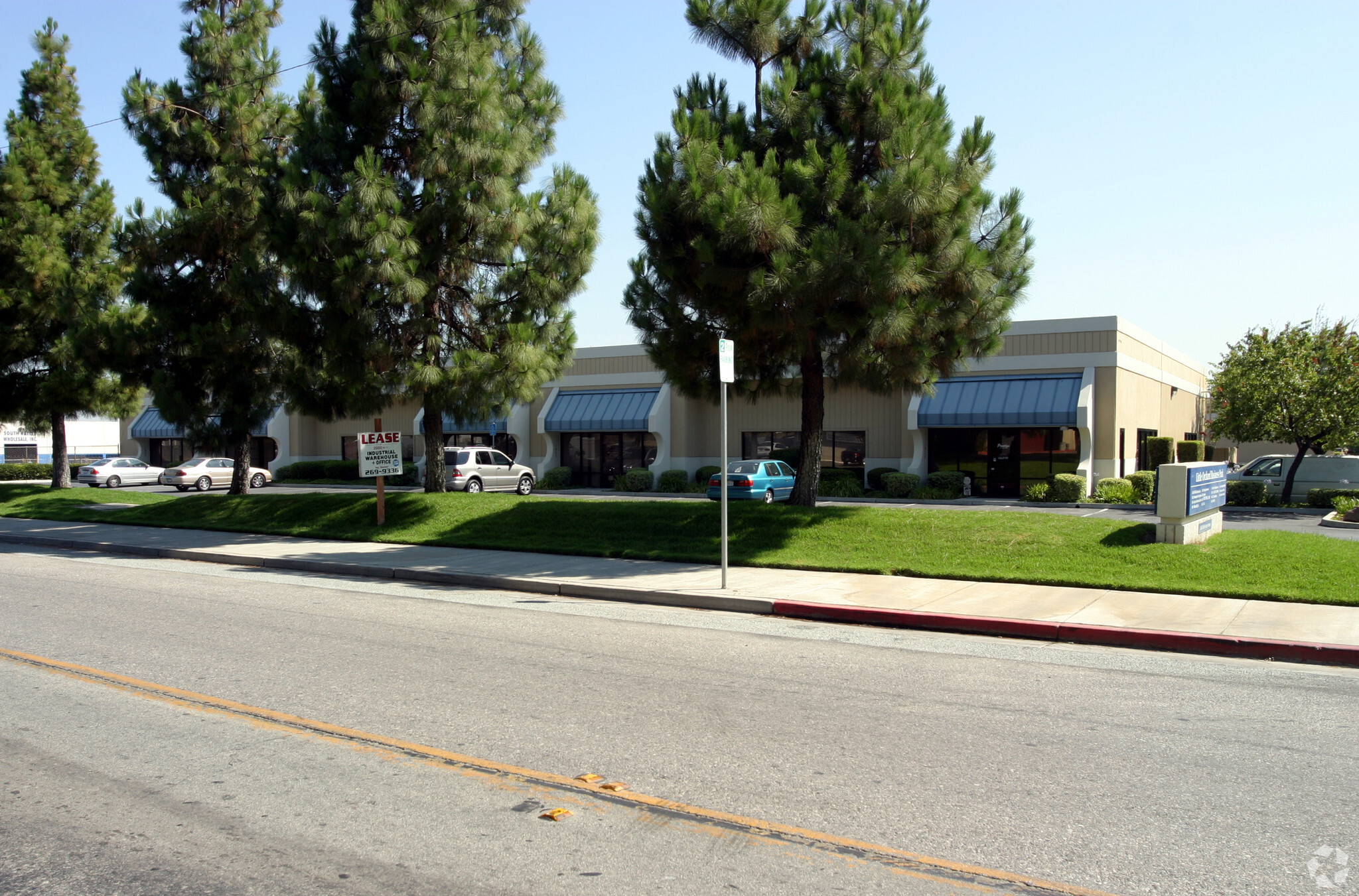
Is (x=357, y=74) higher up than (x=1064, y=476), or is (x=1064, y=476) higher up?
(x=357, y=74)

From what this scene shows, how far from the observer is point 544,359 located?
20.1 metres

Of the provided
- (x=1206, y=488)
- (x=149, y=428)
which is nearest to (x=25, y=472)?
(x=149, y=428)

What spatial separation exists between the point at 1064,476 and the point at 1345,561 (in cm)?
1641

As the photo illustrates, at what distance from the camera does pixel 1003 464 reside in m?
30.8

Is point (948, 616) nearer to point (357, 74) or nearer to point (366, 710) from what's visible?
point (366, 710)

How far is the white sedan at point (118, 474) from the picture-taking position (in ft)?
134

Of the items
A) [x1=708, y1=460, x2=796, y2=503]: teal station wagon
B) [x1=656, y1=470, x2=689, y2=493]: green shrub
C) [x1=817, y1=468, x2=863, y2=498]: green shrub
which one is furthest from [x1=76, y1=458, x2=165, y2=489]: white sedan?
[x1=817, y1=468, x2=863, y2=498]: green shrub

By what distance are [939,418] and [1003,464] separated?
2639 mm

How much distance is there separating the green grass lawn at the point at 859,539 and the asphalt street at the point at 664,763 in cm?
343

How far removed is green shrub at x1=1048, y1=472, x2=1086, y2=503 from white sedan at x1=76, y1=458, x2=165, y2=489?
3518 cm

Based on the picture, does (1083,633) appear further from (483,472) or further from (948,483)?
(483,472)

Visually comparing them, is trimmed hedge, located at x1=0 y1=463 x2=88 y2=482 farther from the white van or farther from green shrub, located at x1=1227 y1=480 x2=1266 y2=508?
the white van

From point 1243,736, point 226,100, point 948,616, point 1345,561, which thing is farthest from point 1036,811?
point 226,100

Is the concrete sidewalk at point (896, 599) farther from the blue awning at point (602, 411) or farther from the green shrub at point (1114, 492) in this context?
the blue awning at point (602, 411)
